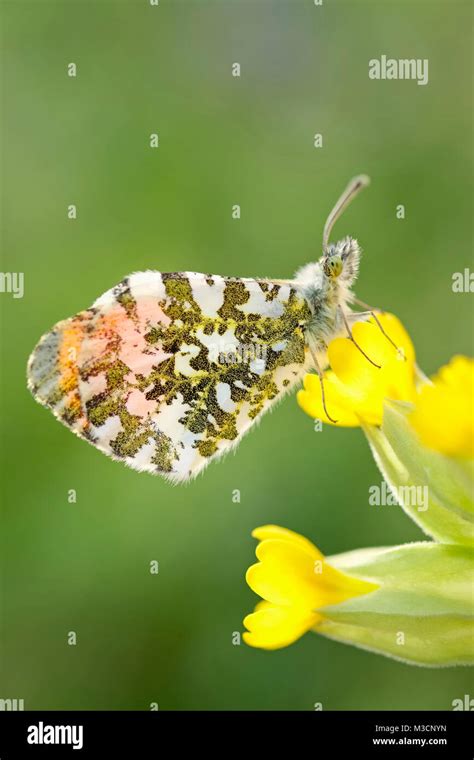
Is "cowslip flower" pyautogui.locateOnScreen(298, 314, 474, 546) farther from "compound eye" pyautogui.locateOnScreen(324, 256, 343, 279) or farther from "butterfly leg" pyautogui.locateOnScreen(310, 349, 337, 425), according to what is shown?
"compound eye" pyautogui.locateOnScreen(324, 256, 343, 279)

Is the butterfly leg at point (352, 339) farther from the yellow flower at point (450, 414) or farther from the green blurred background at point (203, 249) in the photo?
the green blurred background at point (203, 249)

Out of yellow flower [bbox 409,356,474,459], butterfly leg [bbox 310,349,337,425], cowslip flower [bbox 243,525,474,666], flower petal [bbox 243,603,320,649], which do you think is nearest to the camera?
yellow flower [bbox 409,356,474,459]

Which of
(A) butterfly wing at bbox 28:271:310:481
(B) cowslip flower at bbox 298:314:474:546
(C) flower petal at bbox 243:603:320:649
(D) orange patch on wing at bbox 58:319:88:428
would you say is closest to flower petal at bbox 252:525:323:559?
(C) flower petal at bbox 243:603:320:649

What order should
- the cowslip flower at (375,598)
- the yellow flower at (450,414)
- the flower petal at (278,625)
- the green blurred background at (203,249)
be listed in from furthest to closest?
the green blurred background at (203,249) < the flower petal at (278,625) < the cowslip flower at (375,598) < the yellow flower at (450,414)

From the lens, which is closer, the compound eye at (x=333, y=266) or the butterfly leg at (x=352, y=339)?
the butterfly leg at (x=352, y=339)

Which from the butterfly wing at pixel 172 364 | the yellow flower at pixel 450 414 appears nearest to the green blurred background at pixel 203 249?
the butterfly wing at pixel 172 364

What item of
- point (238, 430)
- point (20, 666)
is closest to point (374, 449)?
point (238, 430)
